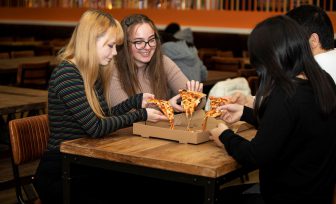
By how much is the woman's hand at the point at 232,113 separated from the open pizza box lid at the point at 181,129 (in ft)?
0.23

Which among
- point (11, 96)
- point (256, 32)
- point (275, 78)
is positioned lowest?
point (11, 96)

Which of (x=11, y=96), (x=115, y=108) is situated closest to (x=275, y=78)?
(x=115, y=108)

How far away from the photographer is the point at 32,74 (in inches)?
262

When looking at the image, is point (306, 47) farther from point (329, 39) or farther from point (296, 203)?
point (329, 39)

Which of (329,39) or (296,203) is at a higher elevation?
(329,39)

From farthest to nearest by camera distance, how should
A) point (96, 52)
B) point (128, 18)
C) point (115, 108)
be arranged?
1. point (128, 18)
2. point (115, 108)
3. point (96, 52)

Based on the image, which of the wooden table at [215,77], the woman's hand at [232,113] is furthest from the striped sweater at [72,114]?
the wooden table at [215,77]

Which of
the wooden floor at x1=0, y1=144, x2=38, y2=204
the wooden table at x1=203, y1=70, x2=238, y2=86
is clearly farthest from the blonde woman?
the wooden table at x1=203, y1=70, x2=238, y2=86

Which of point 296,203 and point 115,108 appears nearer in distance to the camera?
point 296,203

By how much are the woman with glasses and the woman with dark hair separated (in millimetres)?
1090

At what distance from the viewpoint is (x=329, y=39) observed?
10.6 feet

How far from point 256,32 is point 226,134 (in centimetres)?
44

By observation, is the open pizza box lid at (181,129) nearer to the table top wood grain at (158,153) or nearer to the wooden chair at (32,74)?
the table top wood grain at (158,153)

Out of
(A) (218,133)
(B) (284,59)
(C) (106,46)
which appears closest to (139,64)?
(C) (106,46)
